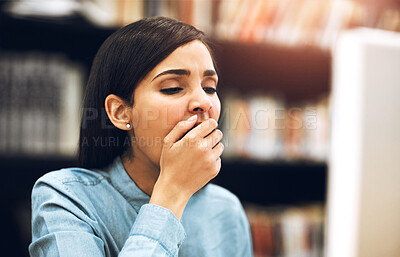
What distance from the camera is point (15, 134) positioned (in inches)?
43.6

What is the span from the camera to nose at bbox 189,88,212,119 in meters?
0.49

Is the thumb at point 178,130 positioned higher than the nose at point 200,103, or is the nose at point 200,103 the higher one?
the nose at point 200,103

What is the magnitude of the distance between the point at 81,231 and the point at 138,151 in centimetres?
15

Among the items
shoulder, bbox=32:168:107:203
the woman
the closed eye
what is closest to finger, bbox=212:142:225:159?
the woman

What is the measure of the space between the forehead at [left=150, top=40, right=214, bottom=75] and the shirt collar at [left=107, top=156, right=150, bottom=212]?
0.19 metres

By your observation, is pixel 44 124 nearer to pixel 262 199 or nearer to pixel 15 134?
pixel 15 134

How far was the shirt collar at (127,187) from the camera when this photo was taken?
568 mm

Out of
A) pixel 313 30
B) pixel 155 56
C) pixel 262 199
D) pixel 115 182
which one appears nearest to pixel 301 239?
pixel 262 199

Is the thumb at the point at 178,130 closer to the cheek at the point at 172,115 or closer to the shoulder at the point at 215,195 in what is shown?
the cheek at the point at 172,115

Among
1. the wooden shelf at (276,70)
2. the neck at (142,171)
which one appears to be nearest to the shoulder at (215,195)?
the neck at (142,171)

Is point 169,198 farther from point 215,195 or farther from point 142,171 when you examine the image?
point 215,195

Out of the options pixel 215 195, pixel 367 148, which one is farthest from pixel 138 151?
pixel 367 148

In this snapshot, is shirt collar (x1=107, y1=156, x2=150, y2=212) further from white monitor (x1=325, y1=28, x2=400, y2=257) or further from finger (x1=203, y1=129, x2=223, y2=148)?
white monitor (x1=325, y1=28, x2=400, y2=257)

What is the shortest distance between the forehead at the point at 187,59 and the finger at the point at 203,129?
9cm
